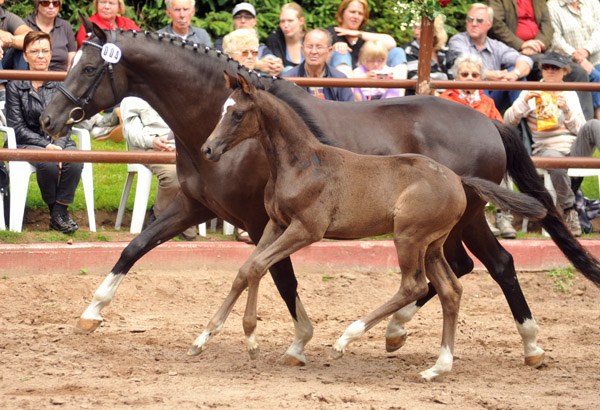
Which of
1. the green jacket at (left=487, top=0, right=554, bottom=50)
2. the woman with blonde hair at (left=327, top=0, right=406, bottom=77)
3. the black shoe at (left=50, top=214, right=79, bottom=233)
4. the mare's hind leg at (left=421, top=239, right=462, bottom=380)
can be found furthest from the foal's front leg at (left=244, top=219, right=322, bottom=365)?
the green jacket at (left=487, top=0, right=554, bottom=50)

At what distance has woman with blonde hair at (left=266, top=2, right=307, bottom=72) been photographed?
348 inches

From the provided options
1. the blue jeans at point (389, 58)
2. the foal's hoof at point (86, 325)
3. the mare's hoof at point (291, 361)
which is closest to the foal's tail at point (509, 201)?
the mare's hoof at point (291, 361)

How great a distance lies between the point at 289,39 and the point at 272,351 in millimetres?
4319

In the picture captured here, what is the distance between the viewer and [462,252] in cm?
577

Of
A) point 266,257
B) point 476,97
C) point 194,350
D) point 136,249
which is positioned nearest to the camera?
point 266,257

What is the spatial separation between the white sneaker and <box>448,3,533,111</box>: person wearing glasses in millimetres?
1581

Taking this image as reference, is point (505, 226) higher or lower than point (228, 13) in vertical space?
lower

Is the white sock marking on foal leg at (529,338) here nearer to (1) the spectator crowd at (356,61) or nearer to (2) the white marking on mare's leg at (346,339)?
(2) the white marking on mare's leg at (346,339)

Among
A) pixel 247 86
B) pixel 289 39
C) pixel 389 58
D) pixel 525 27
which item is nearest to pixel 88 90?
pixel 247 86

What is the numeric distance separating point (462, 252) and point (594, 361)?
1.04 meters

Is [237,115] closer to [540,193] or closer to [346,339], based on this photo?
[346,339]

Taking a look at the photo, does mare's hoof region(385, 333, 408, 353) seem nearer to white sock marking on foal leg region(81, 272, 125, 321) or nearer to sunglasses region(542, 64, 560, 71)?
white sock marking on foal leg region(81, 272, 125, 321)

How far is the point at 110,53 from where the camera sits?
4984 millimetres

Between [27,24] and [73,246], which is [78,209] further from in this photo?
[27,24]
